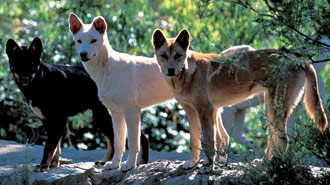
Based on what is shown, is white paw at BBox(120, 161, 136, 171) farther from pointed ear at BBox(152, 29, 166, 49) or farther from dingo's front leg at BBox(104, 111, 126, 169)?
pointed ear at BBox(152, 29, 166, 49)

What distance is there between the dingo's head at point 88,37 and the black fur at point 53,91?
1.91 feet

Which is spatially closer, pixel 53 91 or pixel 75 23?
pixel 75 23

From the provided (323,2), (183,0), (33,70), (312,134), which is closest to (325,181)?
(312,134)

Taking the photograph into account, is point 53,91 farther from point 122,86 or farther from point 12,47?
point 122,86

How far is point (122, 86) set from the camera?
7.69 m

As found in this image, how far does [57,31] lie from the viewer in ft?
45.8


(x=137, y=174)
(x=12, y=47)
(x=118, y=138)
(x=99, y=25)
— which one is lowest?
(x=137, y=174)

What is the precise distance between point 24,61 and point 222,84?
89.3 inches

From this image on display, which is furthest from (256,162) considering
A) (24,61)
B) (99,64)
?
(24,61)

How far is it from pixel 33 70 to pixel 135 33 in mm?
6144

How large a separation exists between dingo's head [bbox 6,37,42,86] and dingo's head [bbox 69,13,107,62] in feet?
1.89

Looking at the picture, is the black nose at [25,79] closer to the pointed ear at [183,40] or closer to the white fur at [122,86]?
the white fur at [122,86]

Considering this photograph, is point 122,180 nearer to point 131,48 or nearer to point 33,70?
point 33,70

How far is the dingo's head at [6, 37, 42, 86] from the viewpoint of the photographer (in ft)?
26.2
